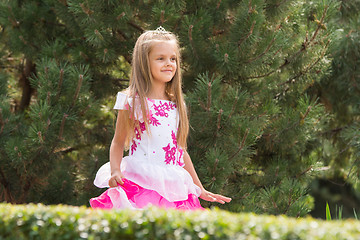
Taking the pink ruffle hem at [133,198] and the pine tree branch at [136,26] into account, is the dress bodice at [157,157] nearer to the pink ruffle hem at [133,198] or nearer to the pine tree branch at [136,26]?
the pink ruffle hem at [133,198]

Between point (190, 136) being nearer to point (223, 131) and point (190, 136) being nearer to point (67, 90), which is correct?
point (223, 131)

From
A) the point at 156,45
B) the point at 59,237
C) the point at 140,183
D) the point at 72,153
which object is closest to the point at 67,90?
the point at 156,45

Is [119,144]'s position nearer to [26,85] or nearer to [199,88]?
[199,88]

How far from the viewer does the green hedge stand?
60.3 inches

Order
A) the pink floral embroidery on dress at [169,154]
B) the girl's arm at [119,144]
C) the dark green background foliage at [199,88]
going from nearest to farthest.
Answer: the girl's arm at [119,144]
the pink floral embroidery on dress at [169,154]
the dark green background foliage at [199,88]

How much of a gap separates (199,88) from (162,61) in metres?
0.65

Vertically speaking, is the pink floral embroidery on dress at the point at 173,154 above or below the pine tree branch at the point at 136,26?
below

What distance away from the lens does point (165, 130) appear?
8.61ft

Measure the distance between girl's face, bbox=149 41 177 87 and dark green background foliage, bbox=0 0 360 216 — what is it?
21.7 inches

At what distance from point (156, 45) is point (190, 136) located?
0.97 m

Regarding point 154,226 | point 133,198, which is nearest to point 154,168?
point 133,198

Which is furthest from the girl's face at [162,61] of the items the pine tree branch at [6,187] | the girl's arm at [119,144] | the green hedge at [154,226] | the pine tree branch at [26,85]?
the pine tree branch at [26,85]

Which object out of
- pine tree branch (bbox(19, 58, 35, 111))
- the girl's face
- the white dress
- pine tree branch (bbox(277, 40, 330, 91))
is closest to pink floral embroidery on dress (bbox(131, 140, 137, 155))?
the white dress

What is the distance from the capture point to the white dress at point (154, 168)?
96.2 inches
